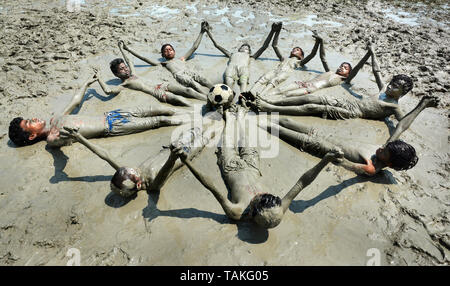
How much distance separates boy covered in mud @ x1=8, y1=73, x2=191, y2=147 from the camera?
4227 millimetres

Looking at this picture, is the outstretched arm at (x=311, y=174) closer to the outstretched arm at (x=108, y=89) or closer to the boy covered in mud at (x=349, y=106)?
the boy covered in mud at (x=349, y=106)

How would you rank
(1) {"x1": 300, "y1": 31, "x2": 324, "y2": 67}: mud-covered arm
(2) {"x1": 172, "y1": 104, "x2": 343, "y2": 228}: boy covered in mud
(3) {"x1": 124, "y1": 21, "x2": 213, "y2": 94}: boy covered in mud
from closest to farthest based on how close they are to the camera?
1. (2) {"x1": 172, "y1": 104, "x2": 343, "y2": 228}: boy covered in mud
2. (3) {"x1": 124, "y1": 21, "x2": 213, "y2": 94}: boy covered in mud
3. (1) {"x1": 300, "y1": 31, "x2": 324, "y2": 67}: mud-covered arm

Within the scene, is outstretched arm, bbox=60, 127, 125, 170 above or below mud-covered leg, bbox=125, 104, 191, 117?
above

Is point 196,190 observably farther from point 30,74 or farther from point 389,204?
point 30,74

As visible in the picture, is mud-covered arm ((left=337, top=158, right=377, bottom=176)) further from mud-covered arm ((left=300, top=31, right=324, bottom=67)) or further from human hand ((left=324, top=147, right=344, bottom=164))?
mud-covered arm ((left=300, top=31, right=324, bottom=67))

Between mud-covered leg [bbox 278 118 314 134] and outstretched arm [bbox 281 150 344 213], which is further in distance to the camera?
mud-covered leg [bbox 278 118 314 134]

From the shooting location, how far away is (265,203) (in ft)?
9.56

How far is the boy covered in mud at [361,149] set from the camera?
3.51 m

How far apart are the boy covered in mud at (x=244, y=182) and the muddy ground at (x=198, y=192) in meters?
0.21

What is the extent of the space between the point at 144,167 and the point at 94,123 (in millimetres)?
1429

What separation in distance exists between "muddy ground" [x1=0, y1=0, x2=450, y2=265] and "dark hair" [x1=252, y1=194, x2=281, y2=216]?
0.34 meters

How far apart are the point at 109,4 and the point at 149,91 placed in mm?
6694

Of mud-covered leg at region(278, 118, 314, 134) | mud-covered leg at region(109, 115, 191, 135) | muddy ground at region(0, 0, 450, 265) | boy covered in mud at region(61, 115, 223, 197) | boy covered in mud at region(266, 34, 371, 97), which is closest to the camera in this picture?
muddy ground at region(0, 0, 450, 265)
